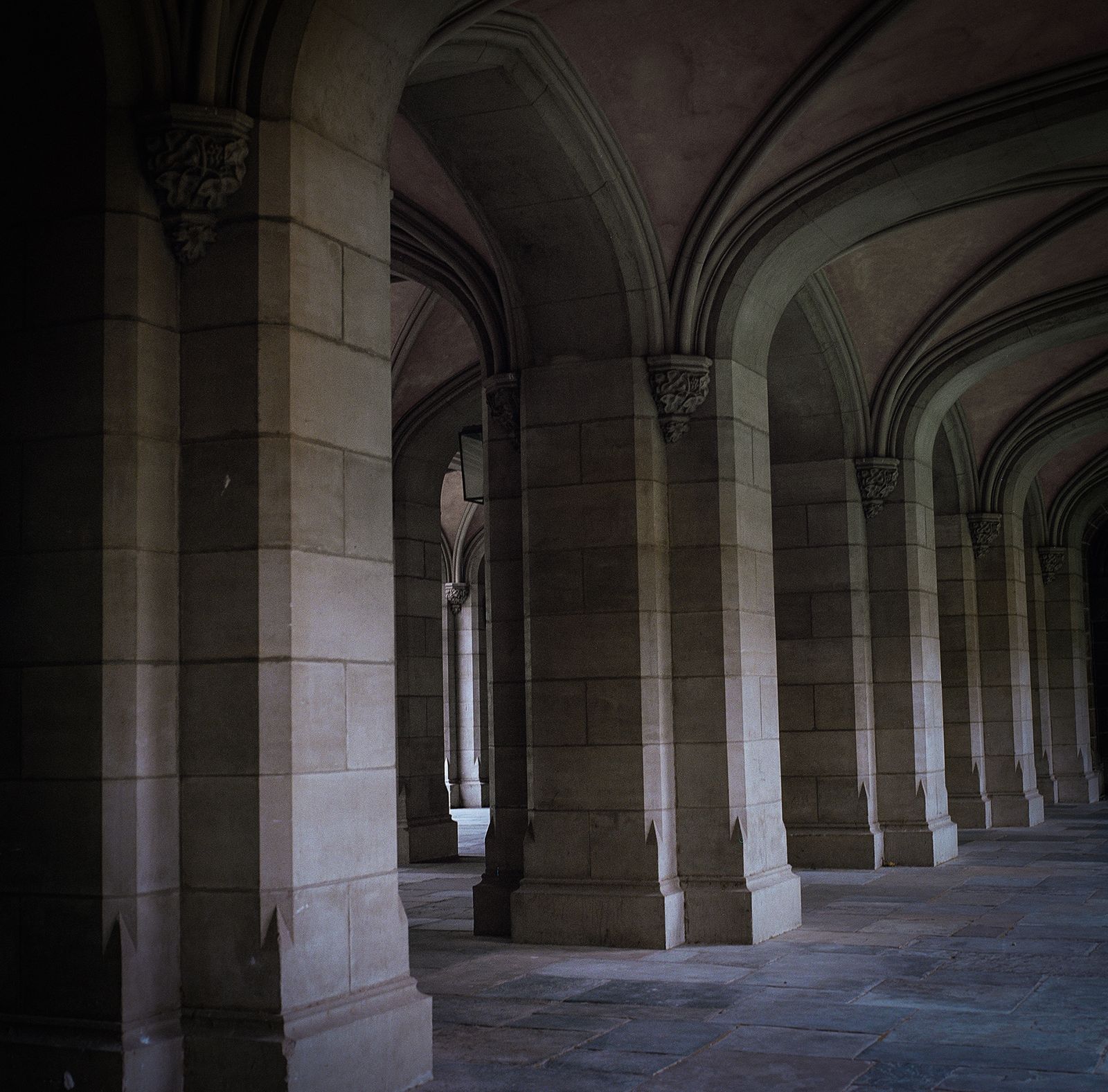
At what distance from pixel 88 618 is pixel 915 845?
1016 cm

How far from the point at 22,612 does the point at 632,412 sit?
4.89m

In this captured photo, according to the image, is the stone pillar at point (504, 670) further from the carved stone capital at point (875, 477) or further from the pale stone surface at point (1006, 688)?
the pale stone surface at point (1006, 688)

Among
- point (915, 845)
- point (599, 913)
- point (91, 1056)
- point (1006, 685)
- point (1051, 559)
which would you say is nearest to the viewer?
point (91, 1056)

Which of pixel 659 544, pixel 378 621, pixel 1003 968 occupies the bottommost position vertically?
pixel 1003 968

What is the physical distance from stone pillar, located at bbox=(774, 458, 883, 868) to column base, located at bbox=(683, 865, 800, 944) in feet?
13.0

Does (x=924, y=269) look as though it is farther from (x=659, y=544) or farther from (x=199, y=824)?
(x=199, y=824)

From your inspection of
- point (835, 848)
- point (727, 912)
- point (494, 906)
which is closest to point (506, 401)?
point (494, 906)

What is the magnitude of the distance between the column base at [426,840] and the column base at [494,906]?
197 inches

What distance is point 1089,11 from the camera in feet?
28.3

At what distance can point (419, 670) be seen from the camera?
15.6 m

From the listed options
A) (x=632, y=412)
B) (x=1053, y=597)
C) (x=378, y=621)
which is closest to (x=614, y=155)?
(x=632, y=412)

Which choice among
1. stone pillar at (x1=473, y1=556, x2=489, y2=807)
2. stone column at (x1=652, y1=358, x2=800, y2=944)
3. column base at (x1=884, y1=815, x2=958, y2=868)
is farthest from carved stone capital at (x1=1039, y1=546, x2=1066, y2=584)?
stone column at (x1=652, y1=358, x2=800, y2=944)

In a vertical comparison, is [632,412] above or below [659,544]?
above

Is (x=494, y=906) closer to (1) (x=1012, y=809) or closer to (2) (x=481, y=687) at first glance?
(1) (x=1012, y=809)
